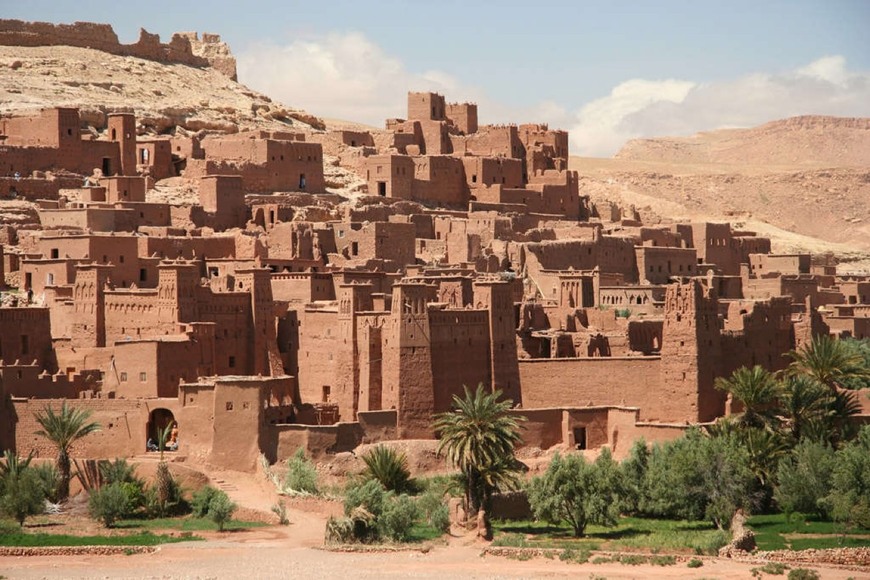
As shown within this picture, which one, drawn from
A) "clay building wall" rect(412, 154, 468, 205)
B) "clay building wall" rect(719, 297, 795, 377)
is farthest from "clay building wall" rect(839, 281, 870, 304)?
"clay building wall" rect(719, 297, 795, 377)

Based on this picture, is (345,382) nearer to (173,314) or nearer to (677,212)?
(173,314)

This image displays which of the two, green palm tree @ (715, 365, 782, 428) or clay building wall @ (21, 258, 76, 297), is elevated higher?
clay building wall @ (21, 258, 76, 297)

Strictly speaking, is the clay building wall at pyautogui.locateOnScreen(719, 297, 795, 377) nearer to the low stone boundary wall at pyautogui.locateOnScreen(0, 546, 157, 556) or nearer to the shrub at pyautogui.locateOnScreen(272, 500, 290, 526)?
the shrub at pyautogui.locateOnScreen(272, 500, 290, 526)

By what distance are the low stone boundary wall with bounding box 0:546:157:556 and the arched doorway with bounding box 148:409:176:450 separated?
580cm

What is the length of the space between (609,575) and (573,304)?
1788cm

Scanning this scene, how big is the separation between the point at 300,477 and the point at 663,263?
2371cm

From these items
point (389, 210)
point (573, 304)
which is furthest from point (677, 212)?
point (573, 304)

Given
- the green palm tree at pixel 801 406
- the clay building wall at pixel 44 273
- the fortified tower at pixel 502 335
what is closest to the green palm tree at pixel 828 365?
the green palm tree at pixel 801 406

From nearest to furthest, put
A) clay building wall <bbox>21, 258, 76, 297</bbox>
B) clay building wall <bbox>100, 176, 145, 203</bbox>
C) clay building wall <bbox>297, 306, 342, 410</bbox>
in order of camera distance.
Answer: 1. clay building wall <bbox>297, 306, 342, 410</bbox>
2. clay building wall <bbox>21, 258, 76, 297</bbox>
3. clay building wall <bbox>100, 176, 145, 203</bbox>

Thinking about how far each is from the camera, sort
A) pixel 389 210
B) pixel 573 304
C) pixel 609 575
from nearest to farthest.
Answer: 1. pixel 609 575
2. pixel 573 304
3. pixel 389 210

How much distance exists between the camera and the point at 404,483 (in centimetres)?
4703

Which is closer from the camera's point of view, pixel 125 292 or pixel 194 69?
pixel 125 292

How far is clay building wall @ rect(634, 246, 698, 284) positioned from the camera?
66.1 m

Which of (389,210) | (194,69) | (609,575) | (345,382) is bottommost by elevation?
(609,575)
